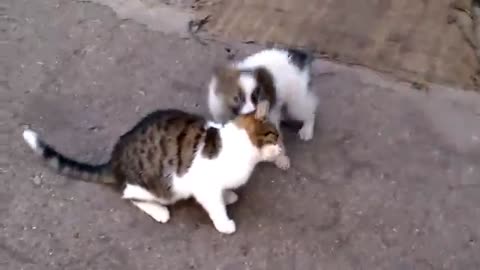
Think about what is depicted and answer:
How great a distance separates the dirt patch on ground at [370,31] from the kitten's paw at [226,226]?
1171 millimetres

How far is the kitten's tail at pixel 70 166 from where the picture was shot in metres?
2.52

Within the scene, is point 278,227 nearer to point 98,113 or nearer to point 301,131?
point 301,131

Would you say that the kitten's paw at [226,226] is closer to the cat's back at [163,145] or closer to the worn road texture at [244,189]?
the worn road texture at [244,189]

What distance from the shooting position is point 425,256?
7.71ft

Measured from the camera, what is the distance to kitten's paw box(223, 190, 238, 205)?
8.16 ft

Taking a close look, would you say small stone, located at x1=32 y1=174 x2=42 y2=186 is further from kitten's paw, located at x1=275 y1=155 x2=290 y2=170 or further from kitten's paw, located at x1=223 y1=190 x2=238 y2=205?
kitten's paw, located at x1=275 y1=155 x2=290 y2=170

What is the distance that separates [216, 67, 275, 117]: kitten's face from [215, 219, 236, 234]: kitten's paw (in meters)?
0.40

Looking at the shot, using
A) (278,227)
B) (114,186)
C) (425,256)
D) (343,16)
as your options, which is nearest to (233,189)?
(278,227)

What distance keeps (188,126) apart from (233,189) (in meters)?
0.31

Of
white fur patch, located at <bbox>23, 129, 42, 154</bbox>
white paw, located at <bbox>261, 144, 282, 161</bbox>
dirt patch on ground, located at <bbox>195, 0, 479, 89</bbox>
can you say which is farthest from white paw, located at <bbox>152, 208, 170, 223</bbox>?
dirt patch on ground, located at <bbox>195, 0, 479, 89</bbox>

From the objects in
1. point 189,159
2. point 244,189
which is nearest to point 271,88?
point 244,189

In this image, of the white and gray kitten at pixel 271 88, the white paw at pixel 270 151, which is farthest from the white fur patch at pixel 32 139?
the white paw at pixel 270 151

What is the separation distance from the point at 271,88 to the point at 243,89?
115 millimetres

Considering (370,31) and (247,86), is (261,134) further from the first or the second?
(370,31)
